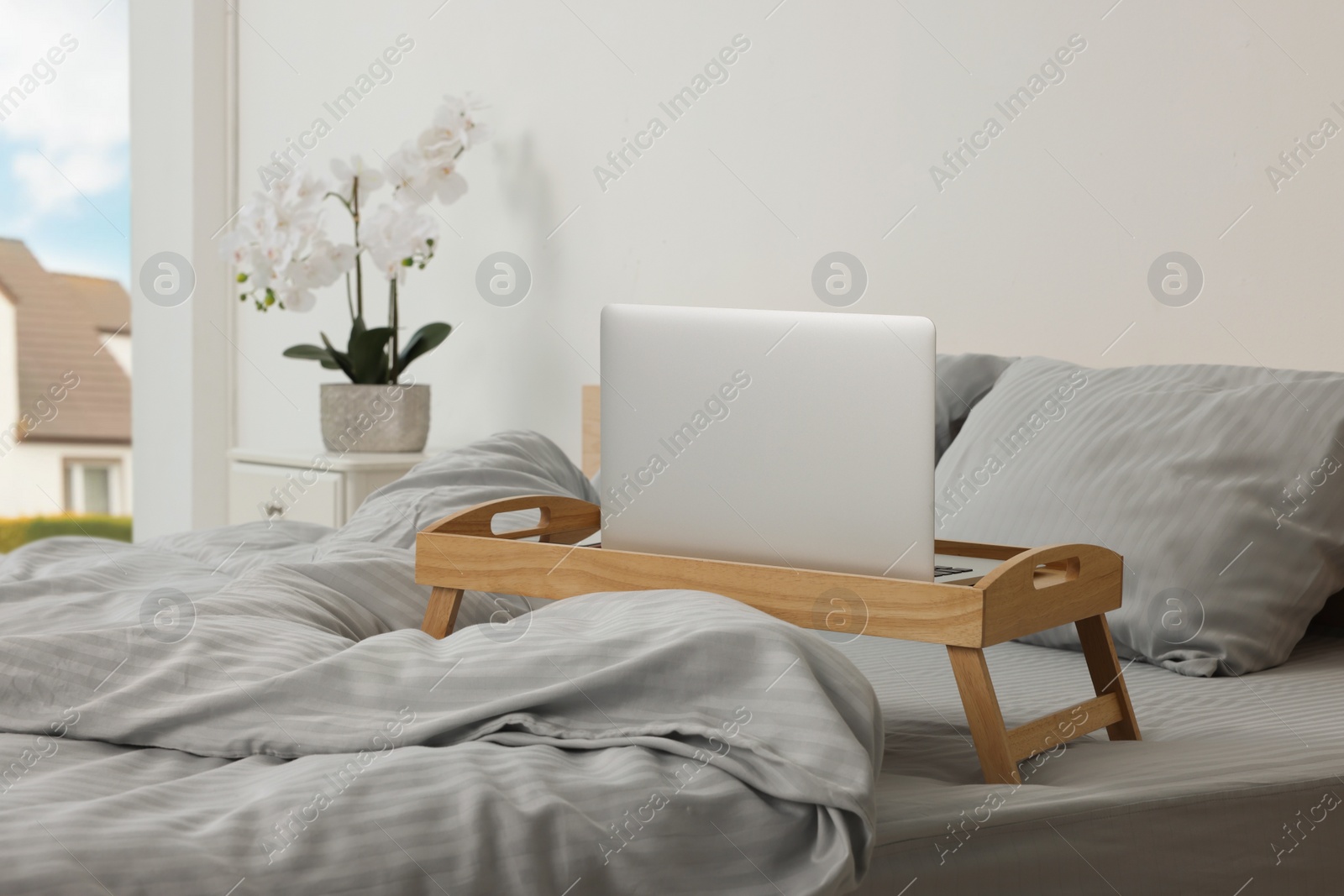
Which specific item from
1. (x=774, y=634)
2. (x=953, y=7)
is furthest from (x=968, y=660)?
(x=953, y=7)

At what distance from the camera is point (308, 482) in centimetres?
291

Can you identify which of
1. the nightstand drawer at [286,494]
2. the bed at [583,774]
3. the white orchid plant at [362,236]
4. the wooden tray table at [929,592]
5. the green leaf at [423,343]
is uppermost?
the white orchid plant at [362,236]

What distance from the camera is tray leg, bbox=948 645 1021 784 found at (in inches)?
35.8

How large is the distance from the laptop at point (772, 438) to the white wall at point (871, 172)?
0.93 meters

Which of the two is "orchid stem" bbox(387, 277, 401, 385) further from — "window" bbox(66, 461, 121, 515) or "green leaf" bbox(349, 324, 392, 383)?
"window" bbox(66, 461, 121, 515)

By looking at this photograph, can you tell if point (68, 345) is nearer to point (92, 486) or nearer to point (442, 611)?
point (92, 486)

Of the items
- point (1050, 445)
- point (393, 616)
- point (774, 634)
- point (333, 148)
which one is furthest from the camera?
point (333, 148)

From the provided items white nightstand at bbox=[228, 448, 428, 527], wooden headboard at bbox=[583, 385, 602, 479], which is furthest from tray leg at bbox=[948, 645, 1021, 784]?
white nightstand at bbox=[228, 448, 428, 527]

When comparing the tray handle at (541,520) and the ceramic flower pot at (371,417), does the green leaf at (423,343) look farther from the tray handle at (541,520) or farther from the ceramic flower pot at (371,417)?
the tray handle at (541,520)

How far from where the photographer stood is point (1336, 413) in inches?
53.5

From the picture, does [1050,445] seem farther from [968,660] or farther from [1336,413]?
[968,660]

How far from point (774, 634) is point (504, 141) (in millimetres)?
2367

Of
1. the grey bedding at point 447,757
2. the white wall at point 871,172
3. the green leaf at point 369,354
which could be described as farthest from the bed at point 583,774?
the green leaf at point 369,354

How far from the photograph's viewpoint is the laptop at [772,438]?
3.18 ft
